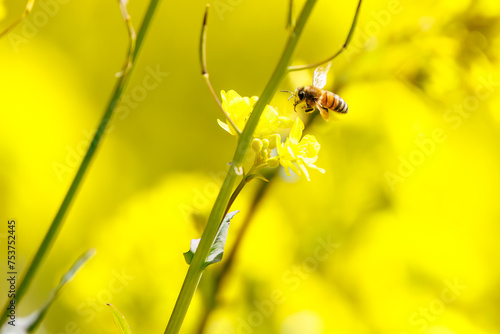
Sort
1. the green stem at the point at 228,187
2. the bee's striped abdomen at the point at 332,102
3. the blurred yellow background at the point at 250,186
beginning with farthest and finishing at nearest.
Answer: the blurred yellow background at the point at 250,186 → the bee's striped abdomen at the point at 332,102 → the green stem at the point at 228,187

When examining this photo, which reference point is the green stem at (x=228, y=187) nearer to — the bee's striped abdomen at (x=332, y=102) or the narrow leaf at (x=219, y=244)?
the narrow leaf at (x=219, y=244)

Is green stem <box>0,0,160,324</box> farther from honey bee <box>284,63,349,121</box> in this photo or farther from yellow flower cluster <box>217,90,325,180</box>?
honey bee <box>284,63,349,121</box>


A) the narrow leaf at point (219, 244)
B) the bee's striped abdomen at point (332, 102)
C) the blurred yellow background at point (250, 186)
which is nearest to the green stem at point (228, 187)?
the narrow leaf at point (219, 244)

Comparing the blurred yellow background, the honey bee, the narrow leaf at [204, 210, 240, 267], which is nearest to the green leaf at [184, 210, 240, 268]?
→ the narrow leaf at [204, 210, 240, 267]

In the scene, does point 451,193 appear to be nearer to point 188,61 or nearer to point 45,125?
point 188,61

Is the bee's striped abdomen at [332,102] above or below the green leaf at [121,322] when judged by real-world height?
above

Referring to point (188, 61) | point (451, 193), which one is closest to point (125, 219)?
point (188, 61)
